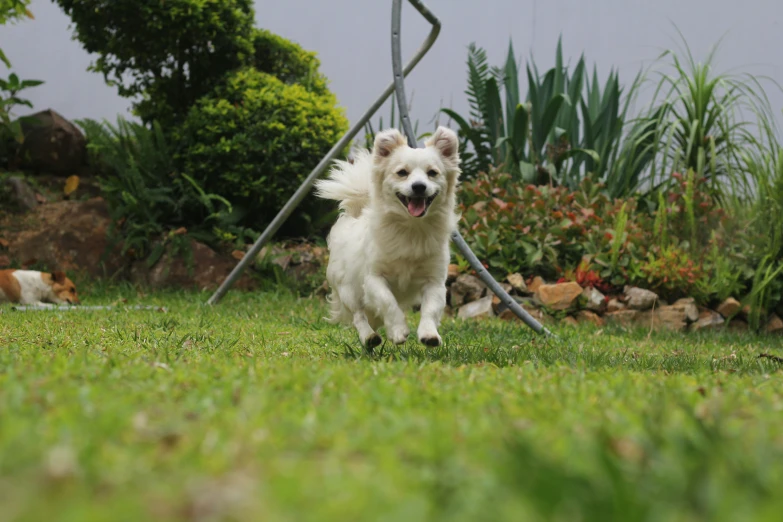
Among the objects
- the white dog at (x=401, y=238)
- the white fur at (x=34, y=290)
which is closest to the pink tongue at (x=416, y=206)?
the white dog at (x=401, y=238)

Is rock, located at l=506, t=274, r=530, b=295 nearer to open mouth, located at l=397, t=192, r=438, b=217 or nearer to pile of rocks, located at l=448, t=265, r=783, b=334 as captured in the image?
pile of rocks, located at l=448, t=265, r=783, b=334

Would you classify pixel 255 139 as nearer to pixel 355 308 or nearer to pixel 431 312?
pixel 355 308

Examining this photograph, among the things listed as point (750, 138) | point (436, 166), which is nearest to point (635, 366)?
point (436, 166)

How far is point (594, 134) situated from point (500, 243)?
290 centimetres

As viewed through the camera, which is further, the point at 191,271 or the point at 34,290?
the point at 191,271

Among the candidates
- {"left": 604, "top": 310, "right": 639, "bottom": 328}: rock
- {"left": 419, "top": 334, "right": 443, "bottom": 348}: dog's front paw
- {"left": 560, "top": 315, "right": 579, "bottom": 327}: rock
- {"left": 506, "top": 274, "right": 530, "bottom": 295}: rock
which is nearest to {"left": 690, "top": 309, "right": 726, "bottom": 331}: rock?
{"left": 604, "top": 310, "right": 639, "bottom": 328}: rock

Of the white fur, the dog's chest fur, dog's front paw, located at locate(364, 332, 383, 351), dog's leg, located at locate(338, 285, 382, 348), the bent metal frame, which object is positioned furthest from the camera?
the white fur

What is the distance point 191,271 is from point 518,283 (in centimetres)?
419

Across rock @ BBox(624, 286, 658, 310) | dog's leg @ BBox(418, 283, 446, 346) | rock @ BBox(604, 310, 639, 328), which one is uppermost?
dog's leg @ BBox(418, 283, 446, 346)

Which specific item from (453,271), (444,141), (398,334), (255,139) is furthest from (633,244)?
(255,139)

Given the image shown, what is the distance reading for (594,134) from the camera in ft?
31.8

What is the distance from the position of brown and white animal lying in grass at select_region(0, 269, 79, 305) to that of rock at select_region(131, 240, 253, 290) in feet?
4.59

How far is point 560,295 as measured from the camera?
23.5 ft

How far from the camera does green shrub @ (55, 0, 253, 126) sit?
355 inches
